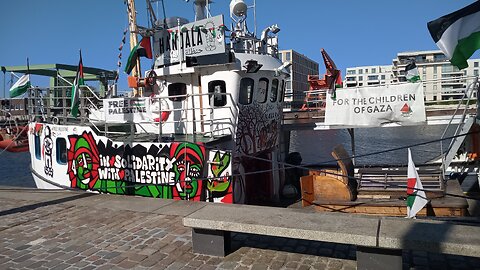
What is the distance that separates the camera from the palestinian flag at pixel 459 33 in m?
4.85

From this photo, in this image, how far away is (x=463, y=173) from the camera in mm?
10852

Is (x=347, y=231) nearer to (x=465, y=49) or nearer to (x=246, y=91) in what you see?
(x=465, y=49)

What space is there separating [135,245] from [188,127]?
572cm

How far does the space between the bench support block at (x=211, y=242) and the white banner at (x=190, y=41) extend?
19.6ft

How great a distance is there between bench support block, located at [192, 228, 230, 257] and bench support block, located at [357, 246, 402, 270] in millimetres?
1923

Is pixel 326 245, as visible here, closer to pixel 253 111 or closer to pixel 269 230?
pixel 269 230

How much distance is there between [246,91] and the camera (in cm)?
1084

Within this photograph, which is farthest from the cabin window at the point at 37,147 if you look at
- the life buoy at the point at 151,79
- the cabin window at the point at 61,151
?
the life buoy at the point at 151,79

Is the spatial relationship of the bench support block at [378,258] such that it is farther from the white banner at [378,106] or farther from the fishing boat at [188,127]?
the white banner at [378,106]

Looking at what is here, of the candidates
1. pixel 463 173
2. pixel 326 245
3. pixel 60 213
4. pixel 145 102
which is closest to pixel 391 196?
pixel 463 173

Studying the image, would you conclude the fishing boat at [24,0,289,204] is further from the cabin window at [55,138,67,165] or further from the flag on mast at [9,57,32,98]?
the flag on mast at [9,57,32,98]

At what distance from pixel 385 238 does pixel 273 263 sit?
1.61m

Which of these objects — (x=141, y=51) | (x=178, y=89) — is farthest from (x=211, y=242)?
(x=141, y=51)

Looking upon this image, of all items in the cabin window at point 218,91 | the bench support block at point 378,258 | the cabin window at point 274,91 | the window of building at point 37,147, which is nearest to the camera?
the bench support block at point 378,258
